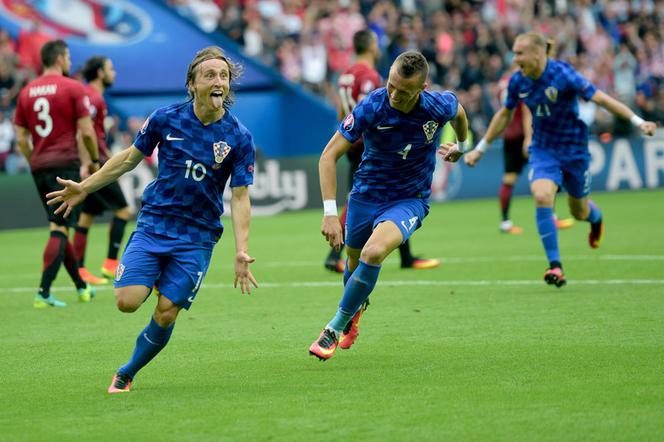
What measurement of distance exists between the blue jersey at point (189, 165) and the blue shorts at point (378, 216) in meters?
1.32

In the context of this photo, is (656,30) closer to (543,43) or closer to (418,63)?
(543,43)

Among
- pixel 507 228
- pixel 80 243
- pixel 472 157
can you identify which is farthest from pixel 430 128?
pixel 507 228

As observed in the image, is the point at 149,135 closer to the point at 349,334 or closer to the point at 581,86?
the point at 349,334

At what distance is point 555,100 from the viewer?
11.6m

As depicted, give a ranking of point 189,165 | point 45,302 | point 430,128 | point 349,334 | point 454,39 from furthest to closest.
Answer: point 454,39 → point 45,302 → point 349,334 → point 430,128 → point 189,165

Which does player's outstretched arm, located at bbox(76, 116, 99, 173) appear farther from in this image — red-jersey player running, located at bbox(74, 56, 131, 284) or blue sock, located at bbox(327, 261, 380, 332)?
blue sock, located at bbox(327, 261, 380, 332)

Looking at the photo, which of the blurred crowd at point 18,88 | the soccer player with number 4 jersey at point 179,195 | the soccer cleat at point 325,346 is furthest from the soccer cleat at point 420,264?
the blurred crowd at point 18,88

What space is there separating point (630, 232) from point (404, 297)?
22.7 ft

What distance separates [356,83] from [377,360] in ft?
19.4

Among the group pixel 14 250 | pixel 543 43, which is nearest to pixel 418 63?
pixel 543 43

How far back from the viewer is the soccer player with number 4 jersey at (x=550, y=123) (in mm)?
11477

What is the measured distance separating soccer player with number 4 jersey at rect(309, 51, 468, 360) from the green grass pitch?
54 centimetres

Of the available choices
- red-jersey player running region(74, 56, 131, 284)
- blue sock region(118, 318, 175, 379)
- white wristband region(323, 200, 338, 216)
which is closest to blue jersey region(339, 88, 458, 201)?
white wristband region(323, 200, 338, 216)

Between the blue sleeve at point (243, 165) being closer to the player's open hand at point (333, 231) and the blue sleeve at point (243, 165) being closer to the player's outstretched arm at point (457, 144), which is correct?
the player's open hand at point (333, 231)
